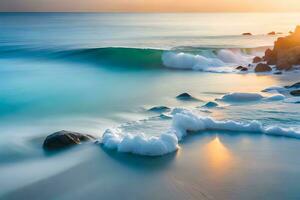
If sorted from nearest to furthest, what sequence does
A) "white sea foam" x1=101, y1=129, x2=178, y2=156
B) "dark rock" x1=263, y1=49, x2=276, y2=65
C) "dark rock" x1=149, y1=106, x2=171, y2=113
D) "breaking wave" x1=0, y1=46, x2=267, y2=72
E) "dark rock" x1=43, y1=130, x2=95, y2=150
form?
1. "white sea foam" x1=101, y1=129, x2=178, y2=156
2. "dark rock" x1=43, y1=130, x2=95, y2=150
3. "dark rock" x1=149, y1=106, x2=171, y2=113
4. "dark rock" x1=263, y1=49, x2=276, y2=65
5. "breaking wave" x1=0, y1=46, x2=267, y2=72

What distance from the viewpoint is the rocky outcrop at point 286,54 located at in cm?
1804

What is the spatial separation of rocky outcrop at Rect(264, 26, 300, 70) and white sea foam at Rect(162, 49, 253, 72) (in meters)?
1.88

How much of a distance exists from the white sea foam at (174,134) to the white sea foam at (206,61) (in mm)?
11685

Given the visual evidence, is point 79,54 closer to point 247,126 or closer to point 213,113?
point 213,113

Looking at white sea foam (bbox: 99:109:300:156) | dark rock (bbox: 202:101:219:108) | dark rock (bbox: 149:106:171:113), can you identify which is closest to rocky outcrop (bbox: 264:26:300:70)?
dark rock (bbox: 202:101:219:108)

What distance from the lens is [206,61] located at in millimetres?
22062

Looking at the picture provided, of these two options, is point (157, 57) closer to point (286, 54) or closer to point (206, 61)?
point (206, 61)

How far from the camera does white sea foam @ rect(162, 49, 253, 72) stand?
2108cm

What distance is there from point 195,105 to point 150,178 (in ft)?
17.5

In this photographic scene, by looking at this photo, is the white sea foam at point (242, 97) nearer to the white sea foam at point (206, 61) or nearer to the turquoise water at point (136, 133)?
the turquoise water at point (136, 133)

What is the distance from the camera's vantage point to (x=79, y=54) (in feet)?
83.0

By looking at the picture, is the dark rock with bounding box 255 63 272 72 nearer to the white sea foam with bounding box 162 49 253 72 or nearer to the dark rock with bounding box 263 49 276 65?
the dark rock with bounding box 263 49 276 65

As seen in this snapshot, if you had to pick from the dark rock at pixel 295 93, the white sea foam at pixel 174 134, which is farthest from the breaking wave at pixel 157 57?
the white sea foam at pixel 174 134

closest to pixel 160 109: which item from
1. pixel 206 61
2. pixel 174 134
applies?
pixel 174 134
